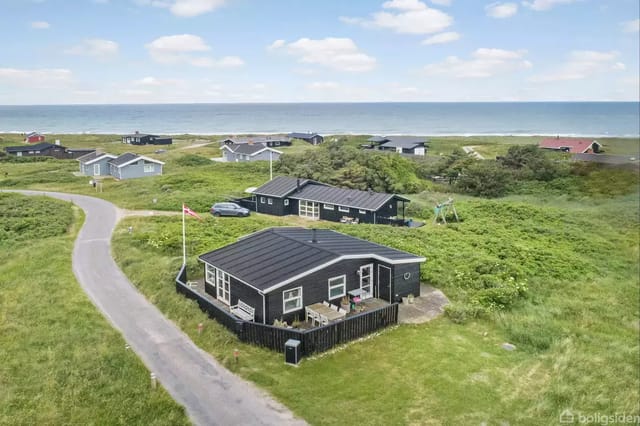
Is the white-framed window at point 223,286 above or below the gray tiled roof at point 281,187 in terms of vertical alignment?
below

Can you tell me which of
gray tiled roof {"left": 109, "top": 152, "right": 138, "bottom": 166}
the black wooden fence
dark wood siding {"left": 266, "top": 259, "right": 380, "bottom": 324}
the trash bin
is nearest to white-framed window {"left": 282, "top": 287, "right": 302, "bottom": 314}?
dark wood siding {"left": 266, "top": 259, "right": 380, "bottom": 324}

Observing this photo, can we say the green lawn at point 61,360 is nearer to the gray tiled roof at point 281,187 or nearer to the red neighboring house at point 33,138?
the gray tiled roof at point 281,187

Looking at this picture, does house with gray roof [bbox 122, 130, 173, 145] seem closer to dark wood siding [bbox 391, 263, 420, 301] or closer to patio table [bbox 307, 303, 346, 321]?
dark wood siding [bbox 391, 263, 420, 301]

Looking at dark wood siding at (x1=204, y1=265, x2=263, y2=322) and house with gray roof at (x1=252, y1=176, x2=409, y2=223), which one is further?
house with gray roof at (x1=252, y1=176, x2=409, y2=223)

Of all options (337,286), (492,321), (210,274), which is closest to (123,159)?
(210,274)

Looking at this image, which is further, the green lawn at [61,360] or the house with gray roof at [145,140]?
the house with gray roof at [145,140]

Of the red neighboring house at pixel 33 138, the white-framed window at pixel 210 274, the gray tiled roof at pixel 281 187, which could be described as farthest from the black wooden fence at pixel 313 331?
the red neighboring house at pixel 33 138

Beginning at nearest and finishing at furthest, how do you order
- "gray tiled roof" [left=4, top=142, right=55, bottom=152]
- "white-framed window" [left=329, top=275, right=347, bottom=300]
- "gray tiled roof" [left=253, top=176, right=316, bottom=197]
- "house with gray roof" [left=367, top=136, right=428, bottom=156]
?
"white-framed window" [left=329, top=275, right=347, bottom=300] → "gray tiled roof" [left=253, top=176, right=316, bottom=197] → "gray tiled roof" [left=4, top=142, right=55, bottom=152] → "house with gray roof" [left=367, top=136, right=428, bottom=156]

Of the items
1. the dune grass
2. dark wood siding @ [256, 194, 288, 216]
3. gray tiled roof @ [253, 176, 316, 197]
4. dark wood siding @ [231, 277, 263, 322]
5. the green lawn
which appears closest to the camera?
the dune grass
